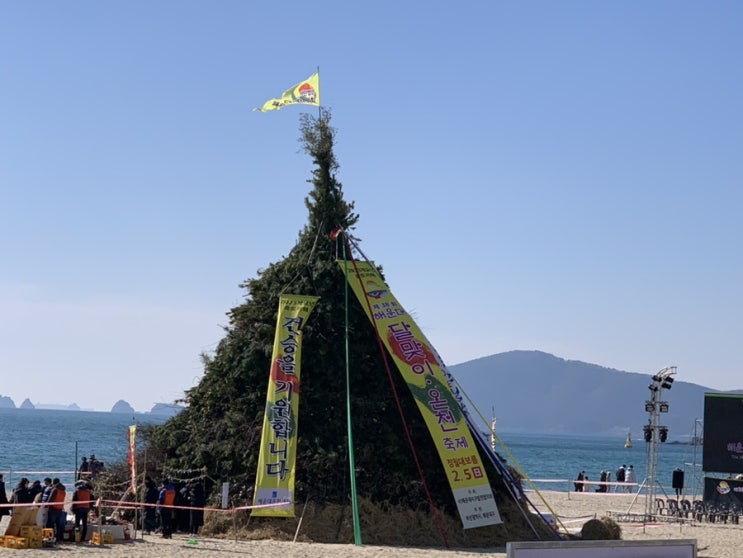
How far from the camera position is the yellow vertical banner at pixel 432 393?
2156 centimetres

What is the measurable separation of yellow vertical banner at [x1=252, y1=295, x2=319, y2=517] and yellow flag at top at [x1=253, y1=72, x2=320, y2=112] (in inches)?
180

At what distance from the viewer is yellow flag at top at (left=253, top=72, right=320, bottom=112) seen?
958 inches

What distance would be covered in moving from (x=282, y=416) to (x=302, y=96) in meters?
7.31

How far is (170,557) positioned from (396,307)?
286 inches

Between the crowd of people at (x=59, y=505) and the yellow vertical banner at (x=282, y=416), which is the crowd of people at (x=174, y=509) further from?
the crowd of people at (x=59, y=505)

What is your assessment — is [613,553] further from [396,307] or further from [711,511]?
[711,511]

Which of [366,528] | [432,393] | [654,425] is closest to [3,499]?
[366,528]

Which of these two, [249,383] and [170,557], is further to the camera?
[249,383]

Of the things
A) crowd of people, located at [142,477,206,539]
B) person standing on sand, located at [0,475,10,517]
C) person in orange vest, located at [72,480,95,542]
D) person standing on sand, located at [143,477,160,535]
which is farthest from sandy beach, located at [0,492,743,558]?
person standing on sand, located at [0,475,10,517]

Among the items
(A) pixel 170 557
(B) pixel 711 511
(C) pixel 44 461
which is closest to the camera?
(A) pixel 170 557

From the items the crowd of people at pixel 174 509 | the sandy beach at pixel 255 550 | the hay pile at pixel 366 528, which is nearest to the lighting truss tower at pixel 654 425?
the sandy beach at pixel 255 550

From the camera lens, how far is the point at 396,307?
2308 centimetres

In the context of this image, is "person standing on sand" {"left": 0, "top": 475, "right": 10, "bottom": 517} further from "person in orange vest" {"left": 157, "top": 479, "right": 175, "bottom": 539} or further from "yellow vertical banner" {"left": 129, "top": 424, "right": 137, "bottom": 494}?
"person in orange vest" {"left": 157, "top": 479, "right": 175, "bottom": 539}

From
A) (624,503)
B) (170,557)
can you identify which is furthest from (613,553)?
(624,503)
